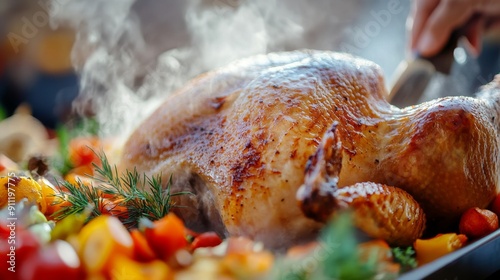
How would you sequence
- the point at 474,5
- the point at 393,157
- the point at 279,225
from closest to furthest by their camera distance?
the point at 279,225 < the point at 393,157 < the point at 474,5

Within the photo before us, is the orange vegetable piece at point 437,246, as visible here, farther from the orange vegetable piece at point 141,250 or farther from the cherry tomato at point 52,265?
the cherry tomato at point 52,265

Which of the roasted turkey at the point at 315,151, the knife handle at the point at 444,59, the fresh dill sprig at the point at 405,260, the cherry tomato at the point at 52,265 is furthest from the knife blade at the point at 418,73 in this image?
the cherry tomato at the point at 52,265

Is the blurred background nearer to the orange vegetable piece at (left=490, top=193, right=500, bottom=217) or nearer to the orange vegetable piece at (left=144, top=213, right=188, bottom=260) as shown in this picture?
the orange vegetable piece at (left=490, top=193, right=500, bottom=217)

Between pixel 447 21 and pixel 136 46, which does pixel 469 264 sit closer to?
pixel 447 21

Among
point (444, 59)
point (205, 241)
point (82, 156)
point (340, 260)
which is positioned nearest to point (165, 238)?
point (205, 241)

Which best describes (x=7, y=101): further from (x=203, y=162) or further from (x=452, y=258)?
(x=452, y=258)

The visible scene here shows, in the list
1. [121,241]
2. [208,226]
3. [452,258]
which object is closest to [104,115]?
[208,226]
